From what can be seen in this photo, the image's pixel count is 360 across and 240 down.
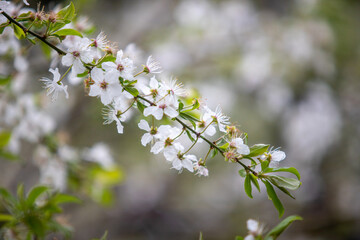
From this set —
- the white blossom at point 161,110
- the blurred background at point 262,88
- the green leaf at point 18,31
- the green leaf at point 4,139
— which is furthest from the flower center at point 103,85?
the blurred background at point 262,88

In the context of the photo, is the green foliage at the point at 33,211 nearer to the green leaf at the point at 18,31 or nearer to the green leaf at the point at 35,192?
the green leaf at the point at 35,192

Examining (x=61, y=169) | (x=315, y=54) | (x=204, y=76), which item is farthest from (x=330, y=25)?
(x=61, y=169)

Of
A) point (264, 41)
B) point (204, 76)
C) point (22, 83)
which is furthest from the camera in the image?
point (204, 76)

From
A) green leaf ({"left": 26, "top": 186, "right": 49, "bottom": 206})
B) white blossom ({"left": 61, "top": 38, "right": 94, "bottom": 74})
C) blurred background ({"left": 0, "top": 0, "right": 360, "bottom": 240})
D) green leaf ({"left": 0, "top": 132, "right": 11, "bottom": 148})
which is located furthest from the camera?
blurred background ({"left": 0, "top": 0, "right": 360, "bottom": 240})

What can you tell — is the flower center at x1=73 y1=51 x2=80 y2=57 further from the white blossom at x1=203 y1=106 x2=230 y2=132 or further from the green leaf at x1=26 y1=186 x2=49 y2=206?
the green leaf at x1=26 y1=186 x2=49 y2=206

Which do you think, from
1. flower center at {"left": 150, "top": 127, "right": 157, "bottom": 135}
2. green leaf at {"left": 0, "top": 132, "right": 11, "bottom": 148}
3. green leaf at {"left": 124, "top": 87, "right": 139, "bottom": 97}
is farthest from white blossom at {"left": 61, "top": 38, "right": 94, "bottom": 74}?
green leaf at {"left": 0, "top": 132, "right": 11, "bottom": 148}

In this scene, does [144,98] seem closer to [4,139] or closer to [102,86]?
[102,86]

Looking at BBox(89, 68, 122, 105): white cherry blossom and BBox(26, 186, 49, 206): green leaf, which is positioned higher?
BBox(89, 68, 122, 105): white cherry blossom

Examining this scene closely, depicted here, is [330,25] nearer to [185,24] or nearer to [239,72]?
[239,72]

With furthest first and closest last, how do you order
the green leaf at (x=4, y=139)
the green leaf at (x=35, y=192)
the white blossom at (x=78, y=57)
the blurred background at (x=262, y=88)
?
the blurred background at (x=262, y=88), the green leaf at (x=4, y=139), the green leaf at (x=35, y=192), the white blossom at (x=78, y=57)
